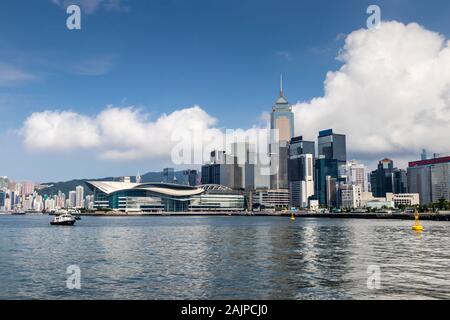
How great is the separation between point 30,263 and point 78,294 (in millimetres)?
19306

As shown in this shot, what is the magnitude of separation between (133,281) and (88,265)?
1189cm

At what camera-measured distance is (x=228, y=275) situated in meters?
36.8

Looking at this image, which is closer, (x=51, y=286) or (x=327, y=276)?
(x=51, y=286)

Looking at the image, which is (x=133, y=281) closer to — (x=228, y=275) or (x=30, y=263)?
(x=228, y=275)

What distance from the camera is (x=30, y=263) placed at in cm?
4591
